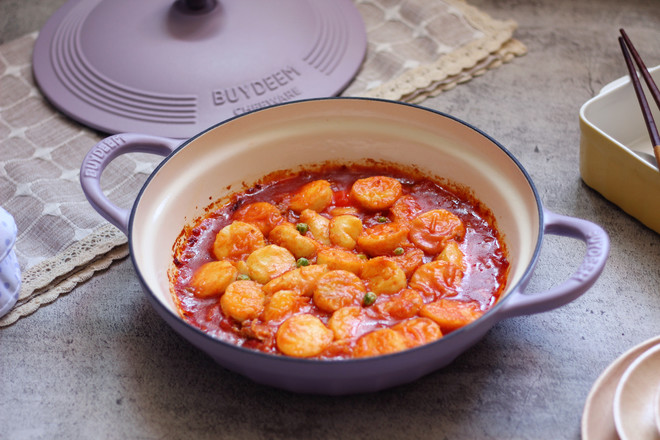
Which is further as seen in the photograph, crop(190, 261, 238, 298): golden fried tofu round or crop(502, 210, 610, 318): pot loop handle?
crop(190, 261, 238, 298): golden fried tofu round

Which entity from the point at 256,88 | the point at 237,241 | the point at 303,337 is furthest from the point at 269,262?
the point at 256,88

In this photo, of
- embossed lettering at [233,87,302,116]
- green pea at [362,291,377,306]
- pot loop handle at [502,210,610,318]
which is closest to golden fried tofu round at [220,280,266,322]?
green pea at [362,291,377,306]

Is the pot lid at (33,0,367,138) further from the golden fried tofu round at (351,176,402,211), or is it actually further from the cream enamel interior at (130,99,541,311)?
the golden fried tofu round at (351,176,402,211)

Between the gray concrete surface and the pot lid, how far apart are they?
0.61m

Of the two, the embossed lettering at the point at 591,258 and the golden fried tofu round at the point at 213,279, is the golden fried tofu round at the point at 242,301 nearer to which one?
the golden fried tofu round at the point at 213,279

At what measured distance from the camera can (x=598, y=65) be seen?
2.42m

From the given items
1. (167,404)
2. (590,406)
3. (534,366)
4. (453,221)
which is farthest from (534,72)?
(167,404)

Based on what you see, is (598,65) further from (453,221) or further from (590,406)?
(590,406)

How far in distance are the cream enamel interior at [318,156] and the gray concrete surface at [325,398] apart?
7.7 inches

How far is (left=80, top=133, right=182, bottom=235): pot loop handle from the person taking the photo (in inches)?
60.4

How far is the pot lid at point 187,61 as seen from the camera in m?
2.16

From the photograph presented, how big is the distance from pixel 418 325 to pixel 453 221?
1.17 feet

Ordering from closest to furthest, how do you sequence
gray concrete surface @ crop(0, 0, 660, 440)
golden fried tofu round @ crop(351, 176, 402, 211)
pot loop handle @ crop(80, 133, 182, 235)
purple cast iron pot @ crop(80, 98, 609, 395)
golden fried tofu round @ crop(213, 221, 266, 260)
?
purple cast iron pot @ crop(80, 98, 609, 395) → gray concrete surface @ crop(0, 0, 660, 440) → pot loop handle @ crop(80, 133, 182, 235) → golden fried tofu round @ crop(213, 221, 266, 260) → golden fried tofu round @ crop(351, 176, 402, 211)

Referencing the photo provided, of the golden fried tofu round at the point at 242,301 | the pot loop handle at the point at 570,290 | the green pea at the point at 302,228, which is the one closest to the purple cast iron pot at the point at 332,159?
the pot loop handle at the point at 570,290
